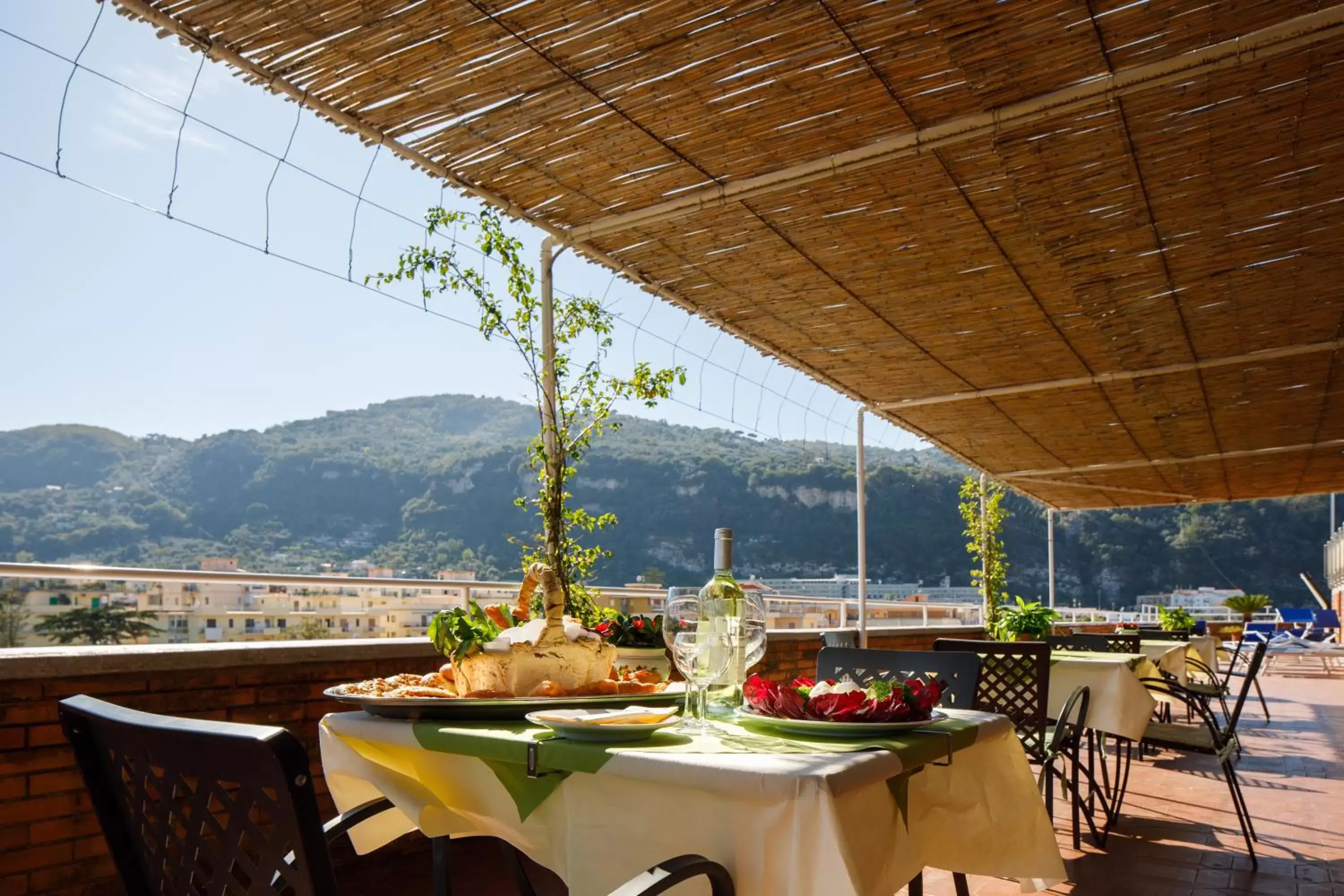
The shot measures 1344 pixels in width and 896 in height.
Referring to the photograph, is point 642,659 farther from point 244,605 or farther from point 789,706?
point 244,605

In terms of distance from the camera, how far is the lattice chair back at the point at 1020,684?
362 centimetres

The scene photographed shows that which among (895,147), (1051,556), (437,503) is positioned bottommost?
(1051,556)

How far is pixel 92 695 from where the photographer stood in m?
2.78

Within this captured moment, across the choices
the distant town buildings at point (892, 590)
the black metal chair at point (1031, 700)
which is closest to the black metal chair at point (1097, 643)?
the black metal chair at point (1031, 700)

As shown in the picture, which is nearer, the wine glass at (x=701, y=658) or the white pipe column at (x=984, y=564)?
the wine glass at (x=701, y=658)

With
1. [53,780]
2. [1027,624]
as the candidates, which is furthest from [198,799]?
[1027,624]

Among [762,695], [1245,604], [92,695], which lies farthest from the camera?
[1245,604]

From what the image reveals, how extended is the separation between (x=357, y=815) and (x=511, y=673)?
363 mm

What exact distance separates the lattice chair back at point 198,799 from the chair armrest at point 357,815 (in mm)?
538

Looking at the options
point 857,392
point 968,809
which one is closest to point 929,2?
point 968,809

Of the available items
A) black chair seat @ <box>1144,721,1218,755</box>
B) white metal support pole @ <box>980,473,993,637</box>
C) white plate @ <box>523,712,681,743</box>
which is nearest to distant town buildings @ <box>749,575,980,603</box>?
white metal support pole @ <box>980,473,993,637</box>

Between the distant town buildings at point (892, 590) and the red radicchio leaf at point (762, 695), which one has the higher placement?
the red radicchio leaf at point (762, 695)

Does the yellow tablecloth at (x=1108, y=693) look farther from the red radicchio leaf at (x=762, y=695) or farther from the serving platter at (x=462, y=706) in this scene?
the serving platter at (x=462, y=706)

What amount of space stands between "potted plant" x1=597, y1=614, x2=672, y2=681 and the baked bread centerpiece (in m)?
0.31
